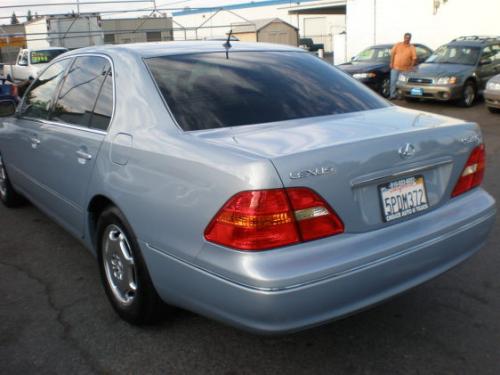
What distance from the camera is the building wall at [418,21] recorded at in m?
19.2

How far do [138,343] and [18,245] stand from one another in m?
2.18

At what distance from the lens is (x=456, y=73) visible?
12.4 m

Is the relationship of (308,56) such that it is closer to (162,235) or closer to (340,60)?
(162,235)

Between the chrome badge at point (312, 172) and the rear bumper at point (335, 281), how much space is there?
330 mm

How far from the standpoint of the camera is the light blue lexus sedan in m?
2.21

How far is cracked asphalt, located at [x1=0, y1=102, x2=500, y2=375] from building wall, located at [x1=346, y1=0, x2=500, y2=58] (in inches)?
707

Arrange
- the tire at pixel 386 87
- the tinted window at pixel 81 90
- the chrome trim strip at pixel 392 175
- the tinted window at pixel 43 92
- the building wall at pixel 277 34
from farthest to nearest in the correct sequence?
1. the building wall at pixel 277 34
2. the tire at pixel 386 87
3. the tinted window at pixel 43 92
4. the tinted window at pixel 81 90
5. the chrome trim strip at pixel 392 175

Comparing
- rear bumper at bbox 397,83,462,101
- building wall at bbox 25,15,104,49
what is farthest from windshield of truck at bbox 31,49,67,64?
rear bumper at bbox 397,83,462,101

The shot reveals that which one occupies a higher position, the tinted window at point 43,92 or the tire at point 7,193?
the tinted window at point 43,92

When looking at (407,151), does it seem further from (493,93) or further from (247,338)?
Answer: (493,93)

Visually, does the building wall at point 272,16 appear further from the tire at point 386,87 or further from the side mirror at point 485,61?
the side mirror at point 485,61

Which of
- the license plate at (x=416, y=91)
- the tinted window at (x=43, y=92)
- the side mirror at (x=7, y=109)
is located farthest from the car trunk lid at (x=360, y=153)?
the license plate at (x=416, y=91)

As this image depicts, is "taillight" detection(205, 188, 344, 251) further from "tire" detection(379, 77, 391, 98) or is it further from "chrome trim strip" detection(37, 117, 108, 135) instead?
"tire" detection(379, 77, 391, 98)

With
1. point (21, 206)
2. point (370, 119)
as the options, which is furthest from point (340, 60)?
point (370, 119)
